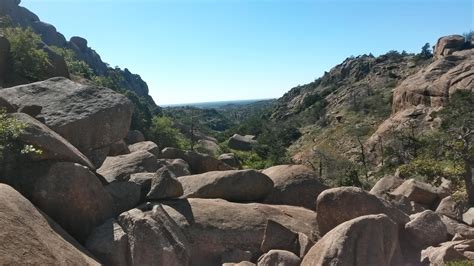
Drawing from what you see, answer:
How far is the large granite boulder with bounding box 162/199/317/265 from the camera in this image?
49.3 feet

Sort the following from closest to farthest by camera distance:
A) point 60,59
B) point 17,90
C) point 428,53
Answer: point 17,90, point 60,59, point 428,53

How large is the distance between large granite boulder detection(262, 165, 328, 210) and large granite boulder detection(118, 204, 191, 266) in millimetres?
6828

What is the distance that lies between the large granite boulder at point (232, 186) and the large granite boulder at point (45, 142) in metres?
5.83

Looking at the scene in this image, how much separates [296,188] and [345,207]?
440 centimetres

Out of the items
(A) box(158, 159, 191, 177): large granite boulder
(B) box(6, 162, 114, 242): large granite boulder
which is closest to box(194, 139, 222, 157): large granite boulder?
(A) box(158, 159, 191, 177): large granite boulder

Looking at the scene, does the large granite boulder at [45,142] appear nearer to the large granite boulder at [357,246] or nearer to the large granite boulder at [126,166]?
the large granite boulder at [126,166]

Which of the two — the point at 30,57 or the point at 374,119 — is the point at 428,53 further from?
the point at 30,57

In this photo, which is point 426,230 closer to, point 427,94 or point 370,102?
point 427,94

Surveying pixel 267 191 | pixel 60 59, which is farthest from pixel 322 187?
pixel 60 59

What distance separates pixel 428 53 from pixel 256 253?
494 ft

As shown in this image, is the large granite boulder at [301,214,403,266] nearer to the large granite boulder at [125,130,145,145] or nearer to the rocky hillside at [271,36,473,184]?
the large granite boulder at [125,130,145,145]

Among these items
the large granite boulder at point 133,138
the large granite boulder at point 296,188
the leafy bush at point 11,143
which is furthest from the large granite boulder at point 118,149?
the large granite boulder at point 133,138

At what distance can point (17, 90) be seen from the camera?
17.8 metres

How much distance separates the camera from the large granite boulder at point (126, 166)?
1717 centimetres
